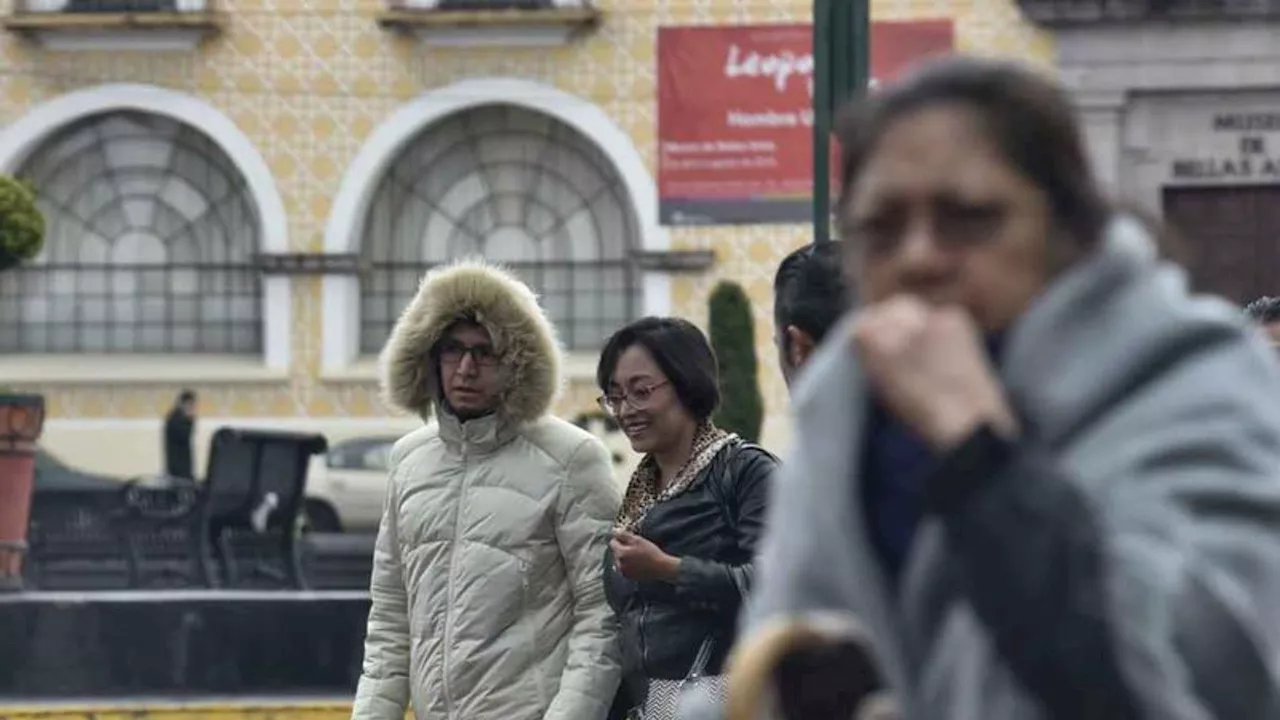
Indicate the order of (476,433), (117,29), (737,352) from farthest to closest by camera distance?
(117,29) < (737,352) < (476,433)

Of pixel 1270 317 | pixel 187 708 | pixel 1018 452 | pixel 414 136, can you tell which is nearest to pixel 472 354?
pixel 1270 317

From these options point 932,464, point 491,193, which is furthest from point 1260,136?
point 932,464

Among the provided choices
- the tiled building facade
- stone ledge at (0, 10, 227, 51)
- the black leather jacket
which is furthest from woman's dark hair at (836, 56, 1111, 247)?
stone ledge at (0, 10, 227, 51)

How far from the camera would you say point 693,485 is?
5191 mm

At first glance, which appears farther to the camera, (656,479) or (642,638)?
(656,479)

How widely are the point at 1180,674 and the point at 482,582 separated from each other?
3816 mm

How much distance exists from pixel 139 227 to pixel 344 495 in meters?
5.20

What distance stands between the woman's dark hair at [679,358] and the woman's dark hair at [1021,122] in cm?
331

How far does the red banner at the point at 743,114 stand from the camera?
97.5 feet

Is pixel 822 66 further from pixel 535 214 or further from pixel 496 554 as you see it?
pixel 535 214

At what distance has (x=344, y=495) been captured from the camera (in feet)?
92.0

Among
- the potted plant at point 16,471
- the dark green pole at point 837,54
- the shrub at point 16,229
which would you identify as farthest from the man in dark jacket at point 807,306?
the shrub at point 16,229

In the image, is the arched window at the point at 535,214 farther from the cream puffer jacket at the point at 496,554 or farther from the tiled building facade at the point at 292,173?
the cream puffer jacket at the point at 496,554

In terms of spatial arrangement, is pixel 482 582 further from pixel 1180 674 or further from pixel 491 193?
pixel 491 193
